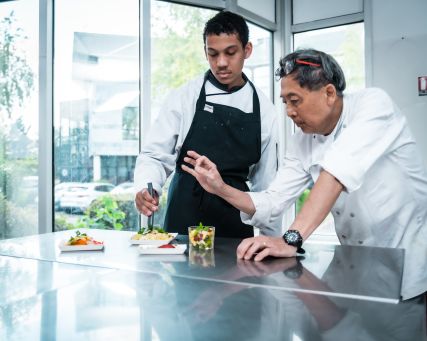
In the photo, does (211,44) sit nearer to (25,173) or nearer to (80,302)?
(80,302)

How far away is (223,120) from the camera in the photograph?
210 cm

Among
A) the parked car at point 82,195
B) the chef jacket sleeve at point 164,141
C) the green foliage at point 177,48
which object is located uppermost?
the green foliage at point 177,48

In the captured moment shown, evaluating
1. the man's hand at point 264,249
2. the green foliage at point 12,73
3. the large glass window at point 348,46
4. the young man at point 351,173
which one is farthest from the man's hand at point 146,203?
the large glass window at point 348,46

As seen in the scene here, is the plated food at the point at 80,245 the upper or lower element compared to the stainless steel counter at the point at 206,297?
upper

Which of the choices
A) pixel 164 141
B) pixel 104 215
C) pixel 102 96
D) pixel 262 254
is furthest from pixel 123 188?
pixel 262 254

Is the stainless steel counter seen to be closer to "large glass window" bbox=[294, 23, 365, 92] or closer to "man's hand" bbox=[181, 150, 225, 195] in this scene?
"man's hand" bbox=[181, 150, 225, 195]

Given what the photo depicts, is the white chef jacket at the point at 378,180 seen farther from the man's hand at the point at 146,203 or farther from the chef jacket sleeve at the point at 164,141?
the chef jacket sleeve at the point at 164,141

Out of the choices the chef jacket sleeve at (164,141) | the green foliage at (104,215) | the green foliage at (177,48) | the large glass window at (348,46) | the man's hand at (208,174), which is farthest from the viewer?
→ the large glass window at (348,46)

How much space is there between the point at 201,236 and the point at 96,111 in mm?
2297

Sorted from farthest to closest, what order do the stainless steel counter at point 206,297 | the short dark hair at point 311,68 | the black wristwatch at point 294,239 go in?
1. the short dark hair at point 311,68
2. the black wristwatch at point 294,239
3. the stainless steel counter at point 206,297

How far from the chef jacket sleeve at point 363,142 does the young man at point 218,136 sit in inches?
25.7

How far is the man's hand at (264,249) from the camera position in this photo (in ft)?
4.26

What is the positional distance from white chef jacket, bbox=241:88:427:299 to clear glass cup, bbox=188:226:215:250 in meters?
0.31

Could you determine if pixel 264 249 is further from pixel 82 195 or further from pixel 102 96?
pixel 102 96
